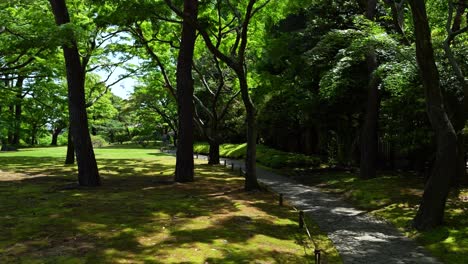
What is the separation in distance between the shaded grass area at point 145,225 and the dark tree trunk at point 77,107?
716 millimetres

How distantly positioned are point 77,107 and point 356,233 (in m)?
9.96

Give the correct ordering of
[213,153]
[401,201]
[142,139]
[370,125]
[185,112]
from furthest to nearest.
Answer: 1. [142,139]
2. [213,153]
3. [370,125]
4. [185,112]
5. [401,201]

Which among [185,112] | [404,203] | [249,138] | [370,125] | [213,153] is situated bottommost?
[404,203]

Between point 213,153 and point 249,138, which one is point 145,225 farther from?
point 213,153

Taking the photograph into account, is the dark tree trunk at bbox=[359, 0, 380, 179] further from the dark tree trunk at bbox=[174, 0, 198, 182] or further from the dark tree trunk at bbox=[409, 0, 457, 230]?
the dark tree trunk at bbox=[409, 0, 457, 230]

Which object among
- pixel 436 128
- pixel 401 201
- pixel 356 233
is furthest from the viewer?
pixel 401 201

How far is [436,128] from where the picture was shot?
9.28 meters

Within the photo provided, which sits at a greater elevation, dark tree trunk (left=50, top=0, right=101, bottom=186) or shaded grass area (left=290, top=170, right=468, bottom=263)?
dark tree trunk (left=50, top=0, right=101, bottom=186)

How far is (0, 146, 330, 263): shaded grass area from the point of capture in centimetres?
707

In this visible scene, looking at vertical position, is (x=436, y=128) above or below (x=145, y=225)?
above

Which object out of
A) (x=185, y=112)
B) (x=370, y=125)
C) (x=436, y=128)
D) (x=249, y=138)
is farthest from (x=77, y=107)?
(x=370, y=125)

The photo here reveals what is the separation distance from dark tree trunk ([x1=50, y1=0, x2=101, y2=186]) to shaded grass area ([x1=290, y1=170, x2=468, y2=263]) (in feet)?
28.6

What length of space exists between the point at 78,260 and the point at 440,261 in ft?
20.1

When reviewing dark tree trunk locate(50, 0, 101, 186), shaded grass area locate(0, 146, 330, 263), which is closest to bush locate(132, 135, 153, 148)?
dark tree trunk locate(50, 0, 101, 186)
